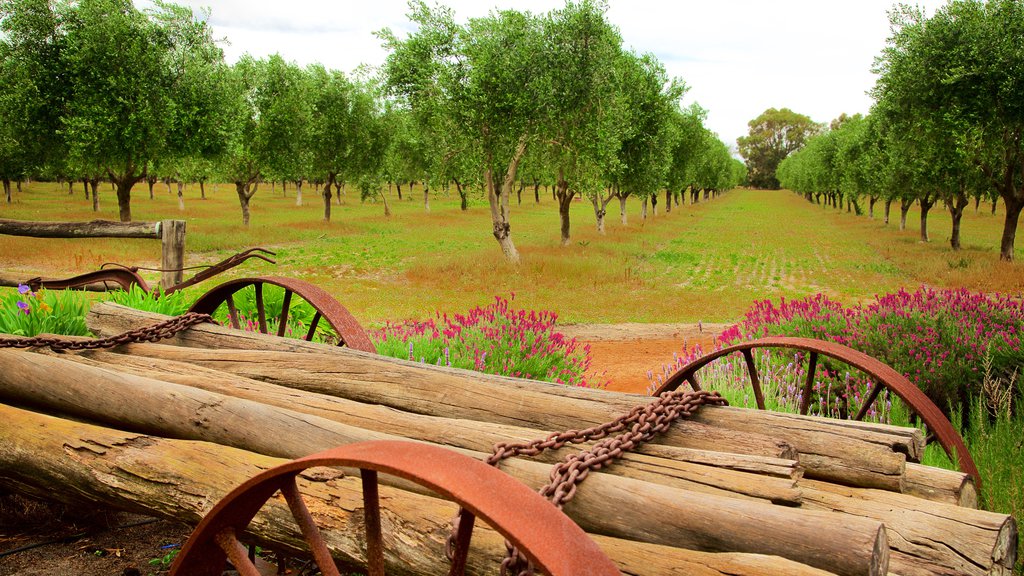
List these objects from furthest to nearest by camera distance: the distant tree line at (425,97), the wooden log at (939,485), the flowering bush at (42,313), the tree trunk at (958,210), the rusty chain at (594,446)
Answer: the tree trunk at (958,210) → the distant tree line at (425,97) → the flowering bush at (42,313) → the wooden log at (939,485) → the rusty chain at (594,446)

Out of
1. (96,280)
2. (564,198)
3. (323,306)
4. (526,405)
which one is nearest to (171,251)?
(96,280)

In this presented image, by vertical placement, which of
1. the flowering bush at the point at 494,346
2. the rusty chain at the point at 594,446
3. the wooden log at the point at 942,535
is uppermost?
the rusty chain at the point at 594,446

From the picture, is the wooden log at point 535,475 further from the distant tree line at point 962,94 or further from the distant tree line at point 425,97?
the distant tree line at point 962,94

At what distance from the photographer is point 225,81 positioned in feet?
90.0

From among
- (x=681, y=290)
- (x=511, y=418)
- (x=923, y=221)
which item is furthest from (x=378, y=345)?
(x=923, y=221)

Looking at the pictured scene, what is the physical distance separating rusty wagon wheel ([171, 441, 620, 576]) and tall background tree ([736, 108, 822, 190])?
537ft

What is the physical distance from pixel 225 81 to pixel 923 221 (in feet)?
114

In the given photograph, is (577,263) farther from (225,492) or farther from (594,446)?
(225,492)

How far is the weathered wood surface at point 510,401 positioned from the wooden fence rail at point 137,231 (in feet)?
14.4

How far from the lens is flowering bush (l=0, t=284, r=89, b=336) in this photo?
540cm

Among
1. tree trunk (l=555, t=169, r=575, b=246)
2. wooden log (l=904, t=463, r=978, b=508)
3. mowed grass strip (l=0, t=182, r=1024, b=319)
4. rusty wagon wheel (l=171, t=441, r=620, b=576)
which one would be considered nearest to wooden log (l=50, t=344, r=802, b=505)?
wooden log (l=904, t=463, r=978, b=508)

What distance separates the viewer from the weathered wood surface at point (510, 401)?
2314 mm

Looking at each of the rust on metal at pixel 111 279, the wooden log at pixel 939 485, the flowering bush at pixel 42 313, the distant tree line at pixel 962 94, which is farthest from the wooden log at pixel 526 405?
the distant tree line at pixel 962 94

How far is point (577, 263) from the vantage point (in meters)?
22.4
